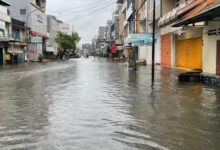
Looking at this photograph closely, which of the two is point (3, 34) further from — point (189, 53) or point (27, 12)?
point (189, 53)

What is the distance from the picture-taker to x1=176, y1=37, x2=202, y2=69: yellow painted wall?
28803 millimetres

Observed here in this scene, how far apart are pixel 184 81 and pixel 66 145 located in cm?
1396

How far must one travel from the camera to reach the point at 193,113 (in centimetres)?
1024

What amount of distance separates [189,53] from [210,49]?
11.4 metres

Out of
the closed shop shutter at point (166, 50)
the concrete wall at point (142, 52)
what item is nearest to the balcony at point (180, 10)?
the closed shop shutter at point (166, 50)

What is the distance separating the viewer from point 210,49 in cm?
1998

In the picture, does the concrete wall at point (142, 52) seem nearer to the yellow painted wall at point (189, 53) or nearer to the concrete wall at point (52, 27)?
the yellow painted wall at point (189, 53)

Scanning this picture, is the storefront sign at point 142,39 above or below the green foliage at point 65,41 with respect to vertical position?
below

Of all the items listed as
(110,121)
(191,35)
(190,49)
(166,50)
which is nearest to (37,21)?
(166,50)

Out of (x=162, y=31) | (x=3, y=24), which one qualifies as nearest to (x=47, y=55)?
(x=3, y=24)

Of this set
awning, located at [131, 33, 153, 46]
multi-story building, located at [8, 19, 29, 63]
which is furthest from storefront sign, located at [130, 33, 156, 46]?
multi-story building, located at [8, 19, 29, 63]

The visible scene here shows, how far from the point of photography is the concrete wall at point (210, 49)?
1931 cm

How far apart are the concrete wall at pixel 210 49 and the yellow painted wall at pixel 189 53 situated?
780 cm

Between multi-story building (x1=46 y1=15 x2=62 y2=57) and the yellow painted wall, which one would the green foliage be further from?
the yellow painted wall
